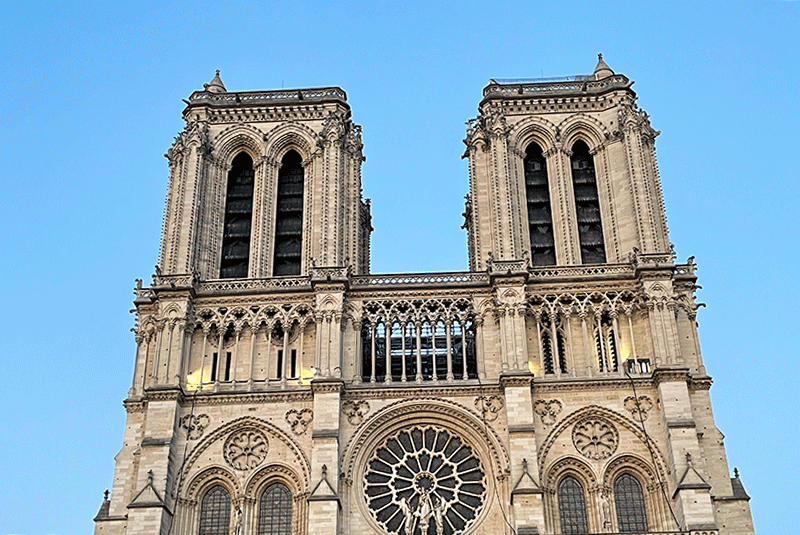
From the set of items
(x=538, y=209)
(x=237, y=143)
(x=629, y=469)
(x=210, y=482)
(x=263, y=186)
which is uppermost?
(x=237, y=143)

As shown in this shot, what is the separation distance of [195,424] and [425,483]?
9.37 metres

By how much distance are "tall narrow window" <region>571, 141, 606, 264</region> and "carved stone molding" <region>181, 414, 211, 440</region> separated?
57.6ft

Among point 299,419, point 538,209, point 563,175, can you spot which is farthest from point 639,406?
point 299,419

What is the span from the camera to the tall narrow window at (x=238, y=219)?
155 feet

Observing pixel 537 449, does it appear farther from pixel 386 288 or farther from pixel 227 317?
pixel 227 317

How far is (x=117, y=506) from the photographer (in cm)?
4081

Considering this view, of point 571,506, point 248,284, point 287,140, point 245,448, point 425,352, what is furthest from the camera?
point 287,140

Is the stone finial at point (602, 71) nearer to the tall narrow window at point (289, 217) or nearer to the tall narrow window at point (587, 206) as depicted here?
the tall narrow window at point (587, 206)

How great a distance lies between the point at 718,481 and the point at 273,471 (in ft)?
56.2

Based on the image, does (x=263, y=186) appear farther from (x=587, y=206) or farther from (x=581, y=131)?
(x=581, y=131)

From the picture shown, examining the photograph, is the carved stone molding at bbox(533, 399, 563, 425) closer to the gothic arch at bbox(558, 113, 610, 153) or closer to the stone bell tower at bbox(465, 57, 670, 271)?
the stone bell tower at bbox(465, 57, 670, 271)

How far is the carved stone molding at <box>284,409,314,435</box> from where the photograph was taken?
4119cm

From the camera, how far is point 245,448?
4128 centimetres

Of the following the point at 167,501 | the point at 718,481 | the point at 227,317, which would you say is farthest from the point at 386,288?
the point at 718,481
